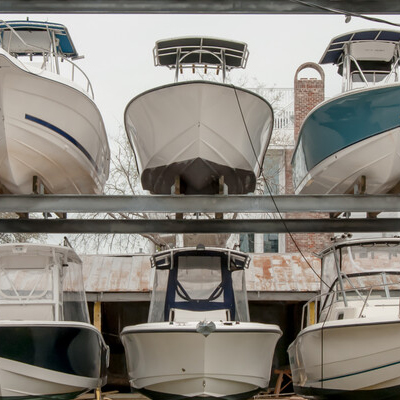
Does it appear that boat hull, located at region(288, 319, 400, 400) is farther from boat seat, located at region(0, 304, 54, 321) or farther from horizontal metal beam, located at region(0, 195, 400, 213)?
boat seat, located at region(0, 304, 54, 321)

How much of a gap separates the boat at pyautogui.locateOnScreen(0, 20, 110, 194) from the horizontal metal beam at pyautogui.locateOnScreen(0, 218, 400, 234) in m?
0.56

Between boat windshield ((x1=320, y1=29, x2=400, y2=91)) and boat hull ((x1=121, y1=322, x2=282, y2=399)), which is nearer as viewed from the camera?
boat hull ((x1=121, y1=322, x2=282, y2=399))

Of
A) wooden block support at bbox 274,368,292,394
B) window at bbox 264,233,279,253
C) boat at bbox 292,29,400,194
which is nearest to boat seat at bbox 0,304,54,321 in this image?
boat at bbox 292,29,400,194

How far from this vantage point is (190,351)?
7.82 m

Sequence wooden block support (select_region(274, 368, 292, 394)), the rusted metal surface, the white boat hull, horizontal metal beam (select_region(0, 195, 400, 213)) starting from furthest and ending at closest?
wooden block support (select_region(274, 368, 292, 394)) → the rusted metal surface → the white boat hull → horizontal metal beam (select_region(0, 195, 400, 213))

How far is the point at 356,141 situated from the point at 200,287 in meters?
2.78

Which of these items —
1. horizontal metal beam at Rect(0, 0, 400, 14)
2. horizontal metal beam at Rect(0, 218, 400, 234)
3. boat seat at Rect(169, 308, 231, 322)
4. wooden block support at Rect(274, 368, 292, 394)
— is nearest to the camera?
horizontal metal beam at Rect(0, 0, 400, 14)

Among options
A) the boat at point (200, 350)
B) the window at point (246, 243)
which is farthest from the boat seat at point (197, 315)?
the window at point (246, 243)

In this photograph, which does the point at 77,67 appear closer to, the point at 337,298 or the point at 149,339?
the point at 149,339

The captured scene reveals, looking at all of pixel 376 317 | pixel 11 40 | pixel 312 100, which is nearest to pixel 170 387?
pixel 376 317

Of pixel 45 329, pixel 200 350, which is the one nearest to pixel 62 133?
pixel 45 329

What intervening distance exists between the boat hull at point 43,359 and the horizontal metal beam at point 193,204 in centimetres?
150

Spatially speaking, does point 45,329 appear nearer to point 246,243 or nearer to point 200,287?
point 200,287

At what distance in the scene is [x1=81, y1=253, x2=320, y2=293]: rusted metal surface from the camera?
12.4 metres
